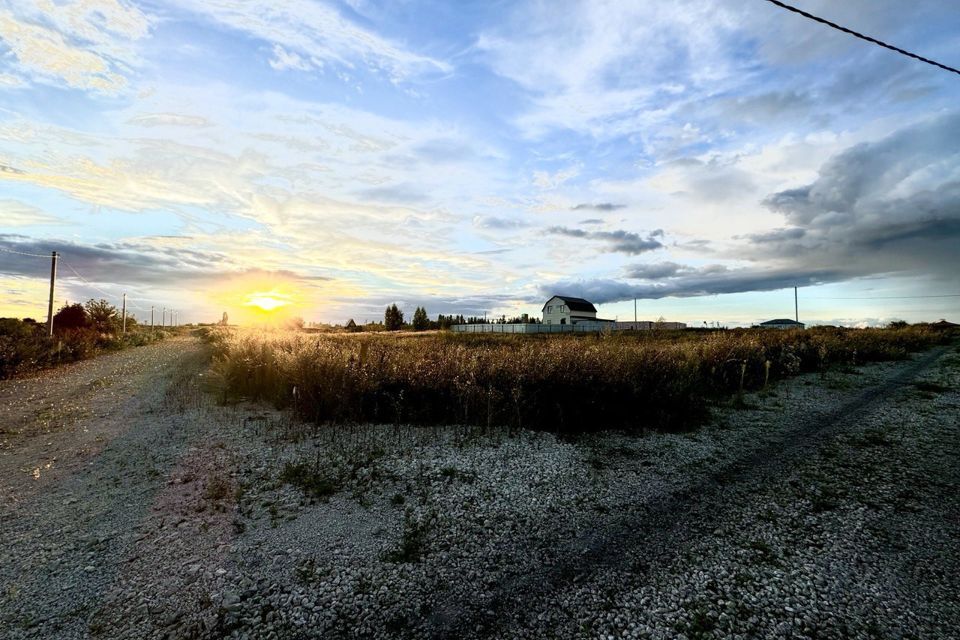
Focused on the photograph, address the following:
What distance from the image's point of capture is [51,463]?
6457 mm

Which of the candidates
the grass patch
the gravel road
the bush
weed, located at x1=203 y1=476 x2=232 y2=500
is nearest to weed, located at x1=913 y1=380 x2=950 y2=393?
the gravel road

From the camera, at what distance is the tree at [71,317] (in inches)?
1189

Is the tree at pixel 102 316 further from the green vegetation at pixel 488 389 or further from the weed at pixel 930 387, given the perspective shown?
the weed at pixel 930 387

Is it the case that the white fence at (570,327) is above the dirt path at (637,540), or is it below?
above

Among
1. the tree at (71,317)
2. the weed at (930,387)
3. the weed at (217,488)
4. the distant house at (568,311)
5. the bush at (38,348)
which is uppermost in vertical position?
the distant house at (568,311)

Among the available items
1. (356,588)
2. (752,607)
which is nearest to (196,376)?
(356,588)

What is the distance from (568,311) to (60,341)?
57717mm

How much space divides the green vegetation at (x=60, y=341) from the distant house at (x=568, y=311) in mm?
51795

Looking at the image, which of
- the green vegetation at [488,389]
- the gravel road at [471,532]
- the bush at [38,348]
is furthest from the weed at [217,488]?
the bush at [38,348]

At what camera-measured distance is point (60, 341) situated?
19.4m

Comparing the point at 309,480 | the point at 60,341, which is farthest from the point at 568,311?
the point at 309,480

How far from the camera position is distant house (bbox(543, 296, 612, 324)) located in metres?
67.0

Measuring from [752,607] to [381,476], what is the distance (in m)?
4.26

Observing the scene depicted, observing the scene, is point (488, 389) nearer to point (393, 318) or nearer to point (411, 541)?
point (411, 541)
